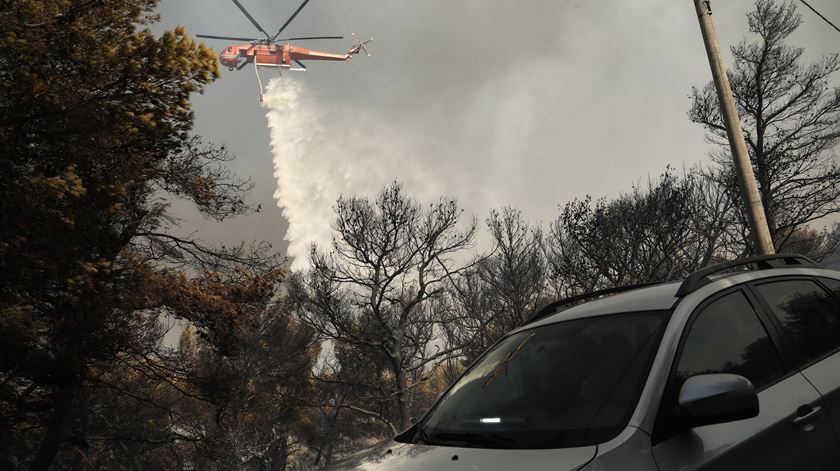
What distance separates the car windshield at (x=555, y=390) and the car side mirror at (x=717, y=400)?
→ 0.62ft

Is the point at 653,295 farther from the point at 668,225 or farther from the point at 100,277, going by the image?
the point at 668,225

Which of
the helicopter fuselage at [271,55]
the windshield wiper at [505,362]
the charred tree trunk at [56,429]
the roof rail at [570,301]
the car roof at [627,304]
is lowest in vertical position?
the windshield wiper at [505,362]

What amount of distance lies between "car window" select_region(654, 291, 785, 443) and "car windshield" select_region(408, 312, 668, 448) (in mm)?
143

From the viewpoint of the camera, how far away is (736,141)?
23.8 feet

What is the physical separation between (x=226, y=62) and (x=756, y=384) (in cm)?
7739

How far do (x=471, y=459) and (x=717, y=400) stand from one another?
0.87 meters

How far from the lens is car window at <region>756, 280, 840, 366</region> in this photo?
2.67 metres

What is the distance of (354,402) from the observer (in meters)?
43.4

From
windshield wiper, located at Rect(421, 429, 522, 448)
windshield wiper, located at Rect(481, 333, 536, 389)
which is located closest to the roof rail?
windshield wiper, located at Rect(481, 333, 536, 389)

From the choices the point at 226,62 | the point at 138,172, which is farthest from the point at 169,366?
the point at 226,62

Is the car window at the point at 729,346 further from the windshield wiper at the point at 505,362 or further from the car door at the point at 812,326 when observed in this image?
the windshield wiper at the point at 505,362

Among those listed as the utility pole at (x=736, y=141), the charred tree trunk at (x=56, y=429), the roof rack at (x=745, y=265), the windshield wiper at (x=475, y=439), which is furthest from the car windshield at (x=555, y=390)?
the charred tree trunk at (x=56, y=429)

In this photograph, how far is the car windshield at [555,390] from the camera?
6.73 feet

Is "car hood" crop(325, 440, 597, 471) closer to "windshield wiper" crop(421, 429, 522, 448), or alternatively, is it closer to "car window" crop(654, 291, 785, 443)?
"windshield wiper" crop(421, 429, 522, 448)
